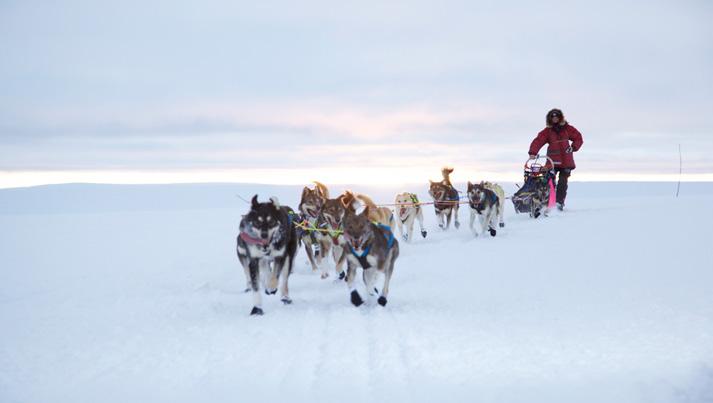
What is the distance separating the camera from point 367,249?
6.22 meters

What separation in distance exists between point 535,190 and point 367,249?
31.3ft

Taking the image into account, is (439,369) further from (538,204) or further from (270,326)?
(538,204)

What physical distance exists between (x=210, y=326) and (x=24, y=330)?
2148mm

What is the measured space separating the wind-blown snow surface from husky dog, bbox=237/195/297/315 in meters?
0.35

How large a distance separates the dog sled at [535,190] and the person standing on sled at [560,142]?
0.37m

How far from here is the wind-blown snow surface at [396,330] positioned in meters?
4.24

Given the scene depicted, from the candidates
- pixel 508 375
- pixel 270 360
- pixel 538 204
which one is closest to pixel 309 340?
pixel 270 360

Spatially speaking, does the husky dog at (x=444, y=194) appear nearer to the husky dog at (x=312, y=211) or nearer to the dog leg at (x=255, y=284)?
the husky dog at (x=312, y=211)

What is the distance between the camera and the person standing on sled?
48.9 feet

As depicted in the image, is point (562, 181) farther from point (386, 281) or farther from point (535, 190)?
point (386, 281)

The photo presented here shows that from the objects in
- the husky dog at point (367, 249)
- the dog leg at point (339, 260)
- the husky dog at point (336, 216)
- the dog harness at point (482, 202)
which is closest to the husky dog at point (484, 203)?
the dog harness at point (482, 202)

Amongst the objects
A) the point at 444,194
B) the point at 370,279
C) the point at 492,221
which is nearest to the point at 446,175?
the point at 444,194

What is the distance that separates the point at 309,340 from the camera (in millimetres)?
5324

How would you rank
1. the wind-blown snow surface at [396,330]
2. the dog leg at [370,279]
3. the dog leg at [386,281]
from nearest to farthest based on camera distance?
the wind-blown snow surface at [396,330] → the dog leg at [386,281] → the dog leg at [370,279]
